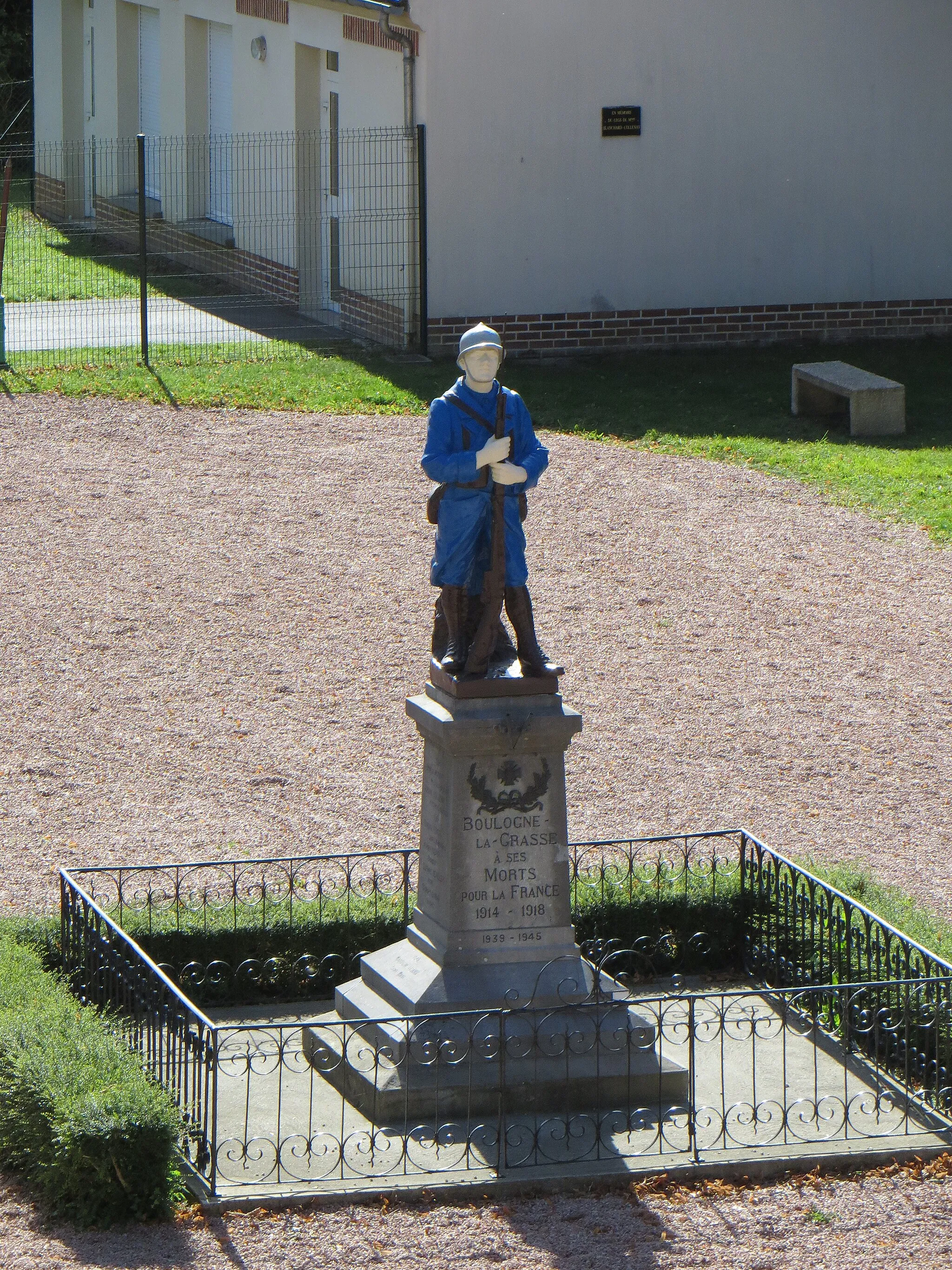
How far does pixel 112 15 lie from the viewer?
86.3ft

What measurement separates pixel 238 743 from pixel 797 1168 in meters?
4.49

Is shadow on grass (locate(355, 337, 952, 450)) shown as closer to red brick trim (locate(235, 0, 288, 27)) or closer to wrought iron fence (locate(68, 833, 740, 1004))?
red brick trim (locate(235, 0, 288, 27))

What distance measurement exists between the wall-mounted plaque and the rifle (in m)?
12.9

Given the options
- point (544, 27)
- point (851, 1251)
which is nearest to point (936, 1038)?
point (851, 1251)

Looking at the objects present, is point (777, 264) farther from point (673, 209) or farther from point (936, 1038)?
point (936, 1038)

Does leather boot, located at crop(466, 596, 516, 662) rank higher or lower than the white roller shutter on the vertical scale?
lower

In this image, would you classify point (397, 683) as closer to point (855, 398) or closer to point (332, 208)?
point (855, 398)

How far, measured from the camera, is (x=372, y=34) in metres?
18.8

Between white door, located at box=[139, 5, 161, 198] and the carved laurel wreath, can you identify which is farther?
white door, located at box=[139, 5, 161, 198]

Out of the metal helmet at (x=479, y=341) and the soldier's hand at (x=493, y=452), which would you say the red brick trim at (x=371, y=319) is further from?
the soldier's hand at (x=493, y=452)

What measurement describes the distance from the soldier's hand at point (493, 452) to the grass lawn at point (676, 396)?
26.1 feet

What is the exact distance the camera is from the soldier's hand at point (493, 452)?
650 cm

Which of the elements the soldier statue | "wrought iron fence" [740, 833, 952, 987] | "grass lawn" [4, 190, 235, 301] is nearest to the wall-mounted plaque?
"grass lawn" [4, 190, 235, 301]

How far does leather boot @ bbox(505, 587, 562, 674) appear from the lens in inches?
266
